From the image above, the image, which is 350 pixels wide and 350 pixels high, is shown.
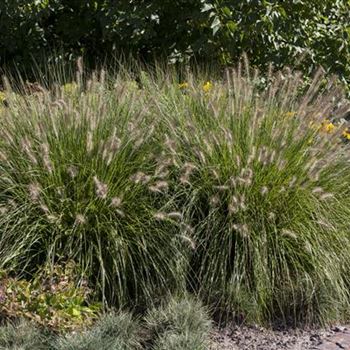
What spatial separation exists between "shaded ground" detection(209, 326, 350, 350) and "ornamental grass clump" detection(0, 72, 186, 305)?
452 millimetres

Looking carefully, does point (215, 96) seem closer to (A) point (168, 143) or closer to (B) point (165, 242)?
Answer: (A) point (168, 143)

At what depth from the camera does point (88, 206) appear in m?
5.05

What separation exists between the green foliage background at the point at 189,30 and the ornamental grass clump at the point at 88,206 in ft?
10.3

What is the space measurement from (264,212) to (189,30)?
4.23m

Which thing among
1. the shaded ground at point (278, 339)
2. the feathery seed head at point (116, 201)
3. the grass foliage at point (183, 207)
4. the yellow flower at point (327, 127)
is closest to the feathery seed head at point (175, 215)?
the grass foliage at point (183, 207)

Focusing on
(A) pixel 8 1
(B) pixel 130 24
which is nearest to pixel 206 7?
(B) pixel 130 24

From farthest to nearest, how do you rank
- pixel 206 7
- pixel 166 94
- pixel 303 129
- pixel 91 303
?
pixel 206 7, pixel 166 94, pixel 303 129, pixel 91 303

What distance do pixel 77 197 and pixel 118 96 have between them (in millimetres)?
857

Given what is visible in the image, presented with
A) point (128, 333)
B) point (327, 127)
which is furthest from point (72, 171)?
point (327, 127)

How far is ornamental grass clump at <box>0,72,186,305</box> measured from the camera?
498 centimetres

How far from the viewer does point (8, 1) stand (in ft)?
28.2

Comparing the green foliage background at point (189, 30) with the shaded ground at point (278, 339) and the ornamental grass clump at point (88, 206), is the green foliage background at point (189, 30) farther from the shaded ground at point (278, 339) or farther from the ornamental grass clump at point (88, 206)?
the shaded ground at point (278, 339)

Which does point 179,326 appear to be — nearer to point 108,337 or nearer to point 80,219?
point 108,337

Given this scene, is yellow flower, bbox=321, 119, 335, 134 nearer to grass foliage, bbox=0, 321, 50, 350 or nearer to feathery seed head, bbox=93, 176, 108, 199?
feathery seed head, bbox=93, 176, 108, 199
